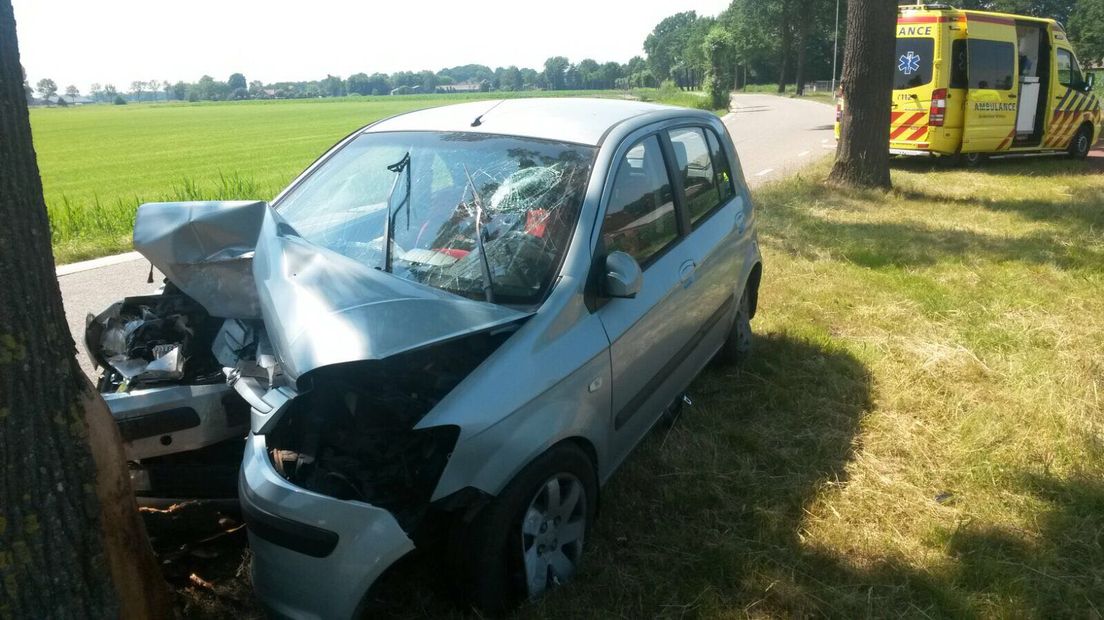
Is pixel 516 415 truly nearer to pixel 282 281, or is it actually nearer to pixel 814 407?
pixel 282 281

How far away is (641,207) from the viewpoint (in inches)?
140

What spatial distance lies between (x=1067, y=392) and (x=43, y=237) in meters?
5.02

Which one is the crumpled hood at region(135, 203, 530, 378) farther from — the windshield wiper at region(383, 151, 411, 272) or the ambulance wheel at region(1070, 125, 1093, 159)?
the ambulance wheel at region(1070, 125, 1093, 159)

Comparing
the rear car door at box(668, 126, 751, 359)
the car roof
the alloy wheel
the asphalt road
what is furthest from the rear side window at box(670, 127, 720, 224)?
the asphalt road

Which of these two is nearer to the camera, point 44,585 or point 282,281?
point 44,585

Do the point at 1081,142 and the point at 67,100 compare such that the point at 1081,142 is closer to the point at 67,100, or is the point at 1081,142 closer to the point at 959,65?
the point at 959,65

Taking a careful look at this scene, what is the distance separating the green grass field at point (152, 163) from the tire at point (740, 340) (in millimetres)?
6618

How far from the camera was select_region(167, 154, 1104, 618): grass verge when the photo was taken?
289 centimetres

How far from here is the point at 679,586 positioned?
292cm

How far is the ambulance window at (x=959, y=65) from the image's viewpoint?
1369 cm

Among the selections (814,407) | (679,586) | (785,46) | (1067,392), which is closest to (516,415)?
(679,586)

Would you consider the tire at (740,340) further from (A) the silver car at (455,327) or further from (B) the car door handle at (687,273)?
(B) the car door handle at (687,273)

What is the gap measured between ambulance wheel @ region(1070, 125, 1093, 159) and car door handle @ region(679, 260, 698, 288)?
16.1 metres

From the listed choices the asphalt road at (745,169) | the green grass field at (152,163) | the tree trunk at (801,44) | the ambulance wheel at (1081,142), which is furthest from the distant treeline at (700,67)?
the ambulance wheel at (1081,142)
